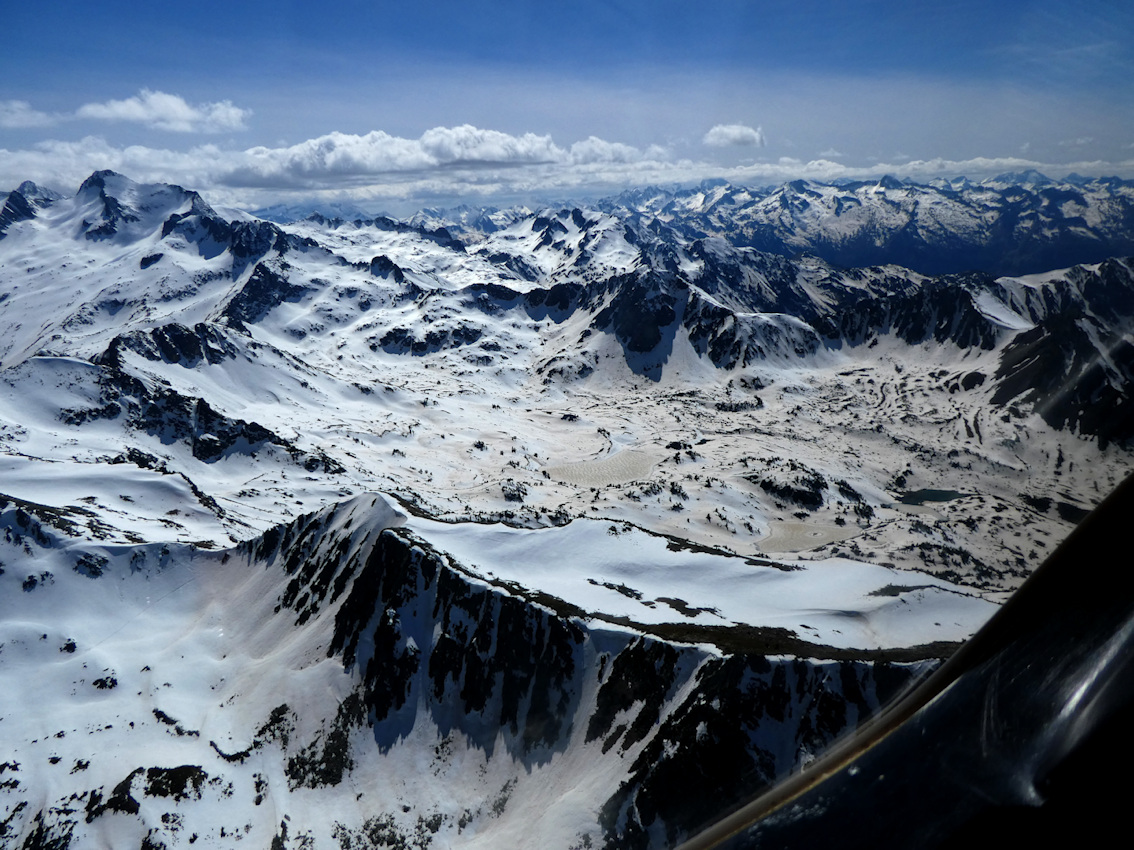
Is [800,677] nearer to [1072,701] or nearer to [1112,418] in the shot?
[1112,418]

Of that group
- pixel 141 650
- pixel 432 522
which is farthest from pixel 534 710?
pixel 141 650

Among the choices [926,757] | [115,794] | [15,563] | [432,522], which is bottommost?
[115,794]

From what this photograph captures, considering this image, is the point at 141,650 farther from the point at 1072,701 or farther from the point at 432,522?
the point at 1072,701

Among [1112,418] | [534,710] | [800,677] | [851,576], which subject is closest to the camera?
[1112,418]

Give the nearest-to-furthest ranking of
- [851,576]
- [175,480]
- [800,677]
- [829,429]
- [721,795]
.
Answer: [721,795] < [800,677] < [851,576] < [175,480] < [829,429]

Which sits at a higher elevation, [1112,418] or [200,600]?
[1112,418]

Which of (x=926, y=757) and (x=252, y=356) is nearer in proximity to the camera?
(x=926, y=757)

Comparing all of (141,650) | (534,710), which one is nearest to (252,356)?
(141,650)
